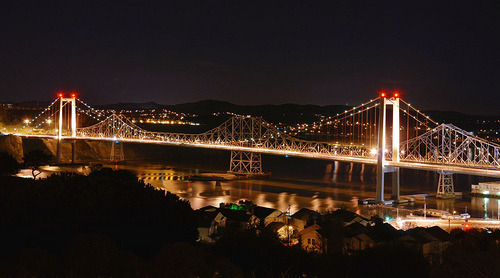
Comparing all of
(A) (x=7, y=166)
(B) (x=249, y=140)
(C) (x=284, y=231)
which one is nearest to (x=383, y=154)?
(C) (x=284, y=231)

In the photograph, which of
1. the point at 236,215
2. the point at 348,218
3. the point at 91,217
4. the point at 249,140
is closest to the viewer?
the point at 91,217

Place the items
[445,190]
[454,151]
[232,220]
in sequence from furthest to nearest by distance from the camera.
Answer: [454,151] < [445,190] < [232,220]

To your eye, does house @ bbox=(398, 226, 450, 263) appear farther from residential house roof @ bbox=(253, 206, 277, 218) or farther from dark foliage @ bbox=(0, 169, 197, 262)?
dark foliage @ bbox=(0, 169, 197, 262)

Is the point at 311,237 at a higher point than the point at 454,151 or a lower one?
lower

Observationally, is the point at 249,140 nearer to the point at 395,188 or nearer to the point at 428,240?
the point at 395,188

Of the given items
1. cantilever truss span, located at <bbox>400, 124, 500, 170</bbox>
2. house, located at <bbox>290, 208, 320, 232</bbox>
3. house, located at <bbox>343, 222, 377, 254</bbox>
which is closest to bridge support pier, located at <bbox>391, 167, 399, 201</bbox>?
cantilever truss span, located at <bbox>400, 124, 500, 170</bbox>

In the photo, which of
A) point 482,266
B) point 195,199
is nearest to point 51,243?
point 482,266

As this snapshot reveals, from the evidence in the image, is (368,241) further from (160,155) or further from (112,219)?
(160,155)

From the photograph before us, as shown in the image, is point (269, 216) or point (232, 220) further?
point (269, 216)
